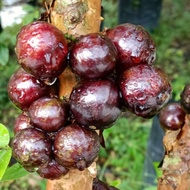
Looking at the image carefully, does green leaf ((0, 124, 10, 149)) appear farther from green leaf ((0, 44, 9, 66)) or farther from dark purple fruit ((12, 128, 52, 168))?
green leaf ((0, 44, 9, 66))

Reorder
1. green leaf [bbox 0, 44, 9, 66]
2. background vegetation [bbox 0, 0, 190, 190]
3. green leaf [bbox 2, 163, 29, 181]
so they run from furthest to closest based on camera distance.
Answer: background vegetation [bbox 0, 0, 190, 190]
green leaf [bbox 0, 44, 9, 66]
green leaf [bbox 2, 163, 29, 181]

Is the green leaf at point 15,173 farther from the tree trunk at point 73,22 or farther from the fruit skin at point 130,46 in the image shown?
the fruit skin at point 130,46

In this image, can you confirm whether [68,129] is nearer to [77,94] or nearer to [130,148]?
[77,94]

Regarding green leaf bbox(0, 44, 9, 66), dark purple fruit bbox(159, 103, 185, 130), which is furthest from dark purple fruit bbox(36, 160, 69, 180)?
green leaf bbox(0, 44, 9, 66)

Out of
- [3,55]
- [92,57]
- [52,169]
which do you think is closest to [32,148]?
[52,169]

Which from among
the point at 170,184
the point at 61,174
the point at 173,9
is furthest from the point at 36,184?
the point at 173,9

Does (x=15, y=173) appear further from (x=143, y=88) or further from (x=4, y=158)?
(x=143, y=88)
